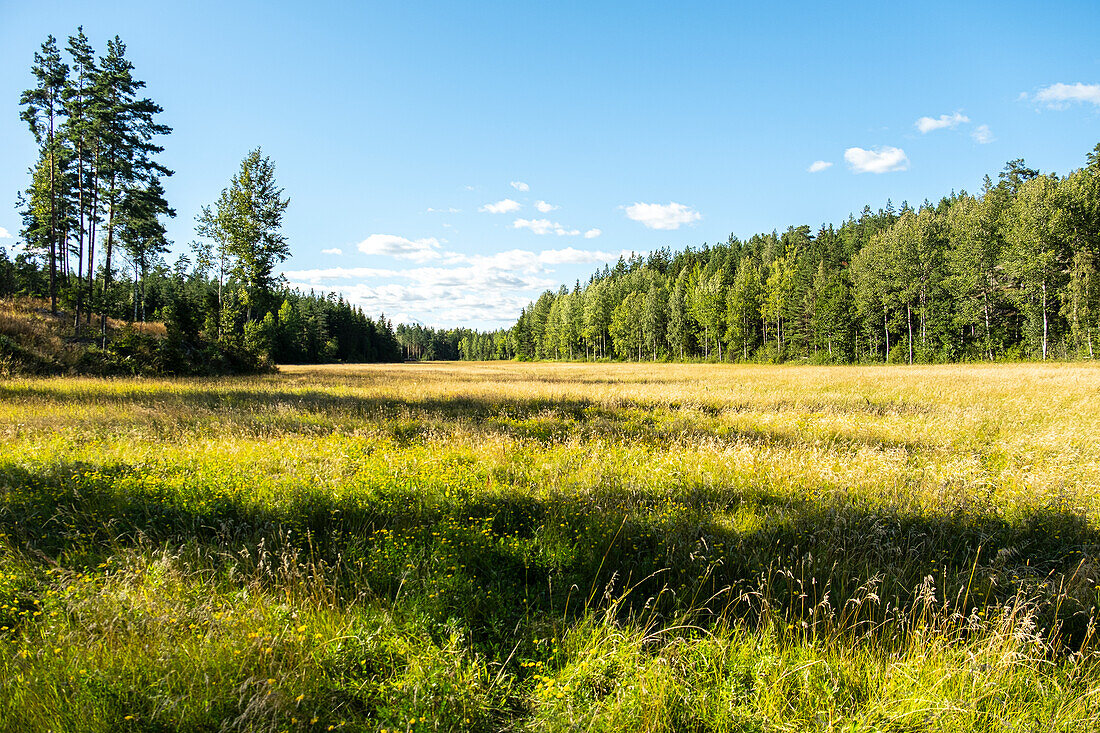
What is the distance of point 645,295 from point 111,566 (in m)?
92.3

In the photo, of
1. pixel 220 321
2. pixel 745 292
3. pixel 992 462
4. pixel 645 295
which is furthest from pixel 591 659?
pixel 645 295

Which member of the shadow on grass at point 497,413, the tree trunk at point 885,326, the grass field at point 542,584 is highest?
the tree trunk at point 885,326

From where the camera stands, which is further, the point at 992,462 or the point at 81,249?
the point at 81,249

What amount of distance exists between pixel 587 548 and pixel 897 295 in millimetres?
71111

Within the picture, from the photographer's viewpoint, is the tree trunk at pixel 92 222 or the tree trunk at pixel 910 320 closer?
the tree trunk at pixel 92 222

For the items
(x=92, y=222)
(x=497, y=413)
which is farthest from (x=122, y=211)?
(x=497, y=413)

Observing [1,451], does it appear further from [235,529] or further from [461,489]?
[461,489]

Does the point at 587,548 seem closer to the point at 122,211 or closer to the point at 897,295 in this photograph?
the point at 122,211

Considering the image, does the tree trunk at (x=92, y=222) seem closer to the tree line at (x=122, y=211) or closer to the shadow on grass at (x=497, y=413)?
the tree line at (x=122, y=211)

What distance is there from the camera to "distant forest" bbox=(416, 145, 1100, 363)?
4559 cm

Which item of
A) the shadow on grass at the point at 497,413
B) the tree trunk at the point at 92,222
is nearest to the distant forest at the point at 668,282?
the tree trunk at the point at 92,222

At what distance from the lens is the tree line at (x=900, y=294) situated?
45562mm

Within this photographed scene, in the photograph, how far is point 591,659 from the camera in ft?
8.95

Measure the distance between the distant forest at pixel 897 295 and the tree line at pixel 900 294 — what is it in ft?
0.57
